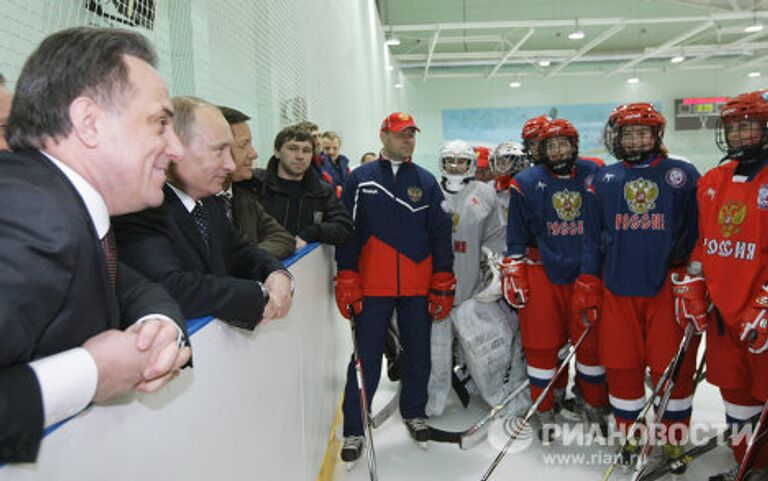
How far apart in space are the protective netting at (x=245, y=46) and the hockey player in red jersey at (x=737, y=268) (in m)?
1.93

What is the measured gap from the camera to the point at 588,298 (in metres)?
2.35

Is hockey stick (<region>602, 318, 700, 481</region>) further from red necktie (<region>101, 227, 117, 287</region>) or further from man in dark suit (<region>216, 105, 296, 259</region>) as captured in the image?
red necktie (<region>101, 227, 117, 287</region>)

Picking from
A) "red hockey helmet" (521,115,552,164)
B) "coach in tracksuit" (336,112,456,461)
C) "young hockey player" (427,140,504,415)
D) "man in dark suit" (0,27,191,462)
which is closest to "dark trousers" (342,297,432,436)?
"coach in tracksuit" (336,112,456,461)

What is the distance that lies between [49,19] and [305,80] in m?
2.49

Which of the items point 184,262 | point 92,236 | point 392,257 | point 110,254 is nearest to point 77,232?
point 92,236

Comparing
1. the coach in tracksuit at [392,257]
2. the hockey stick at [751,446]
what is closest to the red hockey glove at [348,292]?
the coach in tracksuit at [392,257]

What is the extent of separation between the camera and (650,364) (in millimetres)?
2199

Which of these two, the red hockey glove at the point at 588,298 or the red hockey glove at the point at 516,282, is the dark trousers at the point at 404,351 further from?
the red hockey glove at the point at 588,298

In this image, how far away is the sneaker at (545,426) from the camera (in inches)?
100

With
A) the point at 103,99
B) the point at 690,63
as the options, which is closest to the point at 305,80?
the point at 103,99

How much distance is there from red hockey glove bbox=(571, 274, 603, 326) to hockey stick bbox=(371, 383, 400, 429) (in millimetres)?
1124

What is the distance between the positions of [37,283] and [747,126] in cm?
216

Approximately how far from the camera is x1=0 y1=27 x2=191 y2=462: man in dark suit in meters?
0.53

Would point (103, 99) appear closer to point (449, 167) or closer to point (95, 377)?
point (95, 377)
